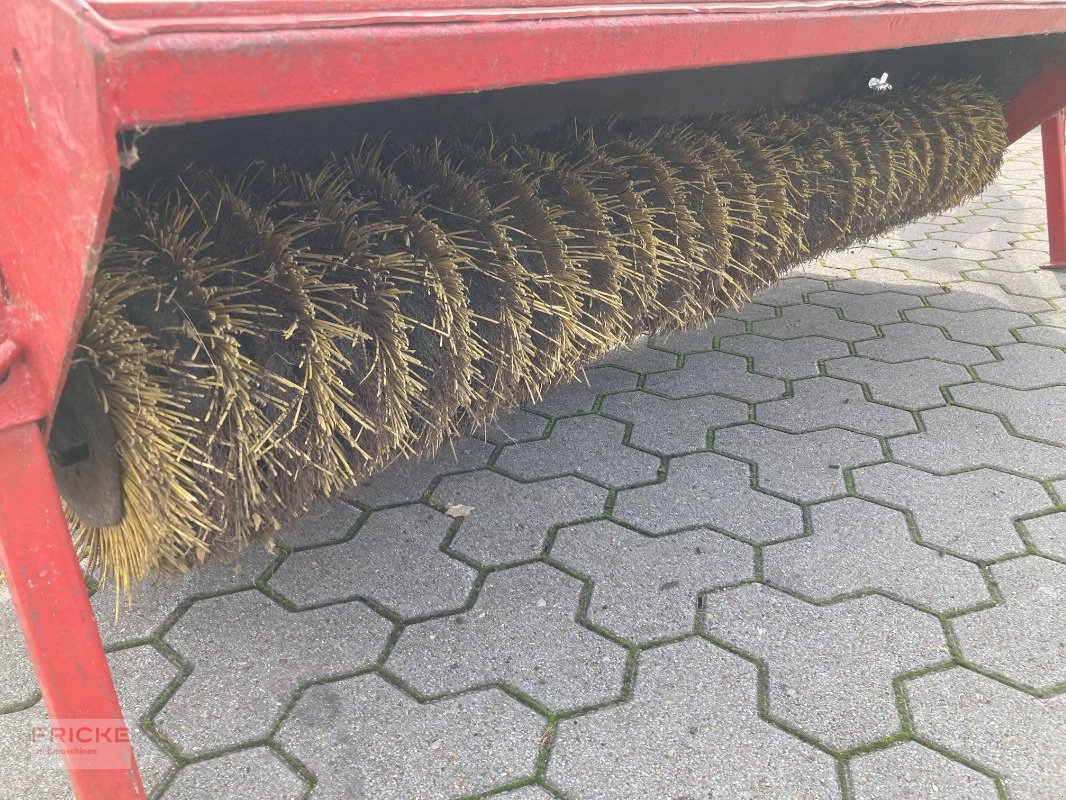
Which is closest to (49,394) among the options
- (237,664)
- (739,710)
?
(237,664)

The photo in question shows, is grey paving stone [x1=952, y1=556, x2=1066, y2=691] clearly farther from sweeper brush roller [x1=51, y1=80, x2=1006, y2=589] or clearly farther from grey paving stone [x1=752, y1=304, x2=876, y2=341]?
grey paving stone [x1=752, y1=304, x2=876, y2=341]

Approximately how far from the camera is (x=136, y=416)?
121 centimetres

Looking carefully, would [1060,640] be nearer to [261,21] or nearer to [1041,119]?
[261,21]

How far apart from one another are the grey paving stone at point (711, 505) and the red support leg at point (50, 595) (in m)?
1.29

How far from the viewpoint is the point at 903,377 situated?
2.80 meters

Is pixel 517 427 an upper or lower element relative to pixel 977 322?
upper

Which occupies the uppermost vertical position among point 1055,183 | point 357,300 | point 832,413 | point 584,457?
point 357,300

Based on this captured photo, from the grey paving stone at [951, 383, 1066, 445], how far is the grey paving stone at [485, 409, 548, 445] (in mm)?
1410

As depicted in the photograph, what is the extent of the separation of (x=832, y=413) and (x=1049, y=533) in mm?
733

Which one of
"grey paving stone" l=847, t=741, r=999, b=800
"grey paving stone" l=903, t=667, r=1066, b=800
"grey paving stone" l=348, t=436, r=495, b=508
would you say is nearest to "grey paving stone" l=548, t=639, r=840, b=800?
"grey paving stone" l=847, t=741, r=999, b=800

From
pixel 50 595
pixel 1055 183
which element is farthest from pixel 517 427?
pixel 1055 183

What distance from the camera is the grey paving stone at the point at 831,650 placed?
149cm

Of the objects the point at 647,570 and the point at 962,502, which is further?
the point at 962,502

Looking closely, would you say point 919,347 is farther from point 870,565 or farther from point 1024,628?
point 1024,628
